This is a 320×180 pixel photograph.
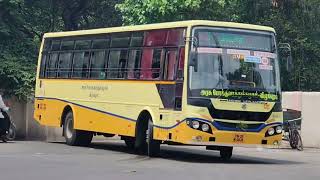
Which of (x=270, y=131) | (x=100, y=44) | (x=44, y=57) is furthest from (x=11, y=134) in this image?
(x=270, y=131)

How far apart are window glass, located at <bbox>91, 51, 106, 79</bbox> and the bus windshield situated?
423 centimetres

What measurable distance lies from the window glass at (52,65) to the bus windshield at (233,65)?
7438 millimetres

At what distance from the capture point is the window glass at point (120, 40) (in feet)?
59.9

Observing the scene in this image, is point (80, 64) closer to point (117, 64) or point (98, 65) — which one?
point (98, 65)

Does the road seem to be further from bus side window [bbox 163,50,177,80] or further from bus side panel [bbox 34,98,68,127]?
bus side panel [bbox 34,98,68,127]

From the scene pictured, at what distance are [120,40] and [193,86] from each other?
384 cm

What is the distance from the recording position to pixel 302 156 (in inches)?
765

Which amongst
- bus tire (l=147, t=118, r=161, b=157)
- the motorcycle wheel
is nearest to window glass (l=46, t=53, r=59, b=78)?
the motorcycle wheel

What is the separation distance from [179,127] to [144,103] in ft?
5.69

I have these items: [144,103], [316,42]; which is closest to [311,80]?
[316,42]

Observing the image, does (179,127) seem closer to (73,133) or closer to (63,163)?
(63,163)

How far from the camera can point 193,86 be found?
15.4 m

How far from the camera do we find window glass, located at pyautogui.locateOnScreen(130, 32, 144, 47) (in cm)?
1761

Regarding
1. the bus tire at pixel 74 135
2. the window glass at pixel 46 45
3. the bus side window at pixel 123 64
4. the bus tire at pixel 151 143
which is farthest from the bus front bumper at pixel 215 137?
the window glass at pixel 46 45
